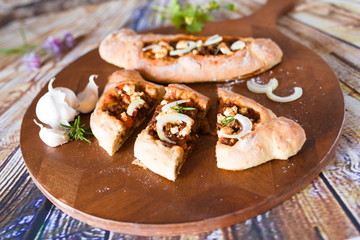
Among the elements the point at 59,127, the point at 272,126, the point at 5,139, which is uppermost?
the point at 272,126


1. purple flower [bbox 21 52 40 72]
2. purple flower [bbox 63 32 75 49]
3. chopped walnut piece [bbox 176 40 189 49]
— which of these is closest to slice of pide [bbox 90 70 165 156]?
chopped walnut piece [bbox 176 40 189 49]

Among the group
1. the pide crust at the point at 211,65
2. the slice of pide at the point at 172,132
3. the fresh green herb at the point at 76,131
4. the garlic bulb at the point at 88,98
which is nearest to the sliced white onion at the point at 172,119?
the slice of pide at the point at 172,132

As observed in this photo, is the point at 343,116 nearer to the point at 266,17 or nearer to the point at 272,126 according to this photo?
the point at 272,126

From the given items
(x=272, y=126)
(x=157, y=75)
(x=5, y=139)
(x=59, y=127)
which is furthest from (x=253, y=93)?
(x=5, y=139)

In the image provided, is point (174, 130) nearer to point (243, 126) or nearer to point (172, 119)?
point (172, 119)

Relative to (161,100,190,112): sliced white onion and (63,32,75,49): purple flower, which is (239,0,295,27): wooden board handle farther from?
(63,32,75,49): purple flower

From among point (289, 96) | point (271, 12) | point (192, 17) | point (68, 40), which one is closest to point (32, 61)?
point (68, 40)
